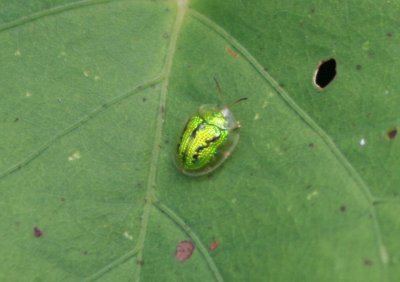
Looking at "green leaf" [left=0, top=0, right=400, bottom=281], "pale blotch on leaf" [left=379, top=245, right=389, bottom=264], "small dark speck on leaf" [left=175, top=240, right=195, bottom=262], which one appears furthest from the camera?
"small dark speck on leaf" [left=175, top=240, right=195, bottom=262]

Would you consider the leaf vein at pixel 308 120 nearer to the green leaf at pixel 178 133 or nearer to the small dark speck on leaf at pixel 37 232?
the green leaf at pixel 178 133

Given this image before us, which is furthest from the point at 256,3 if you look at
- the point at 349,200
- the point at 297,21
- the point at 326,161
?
the point at 349,200

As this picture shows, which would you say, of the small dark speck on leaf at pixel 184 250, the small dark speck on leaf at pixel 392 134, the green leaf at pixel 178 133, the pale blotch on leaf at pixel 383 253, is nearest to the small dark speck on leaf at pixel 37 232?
the green leaf at pixel 178 133

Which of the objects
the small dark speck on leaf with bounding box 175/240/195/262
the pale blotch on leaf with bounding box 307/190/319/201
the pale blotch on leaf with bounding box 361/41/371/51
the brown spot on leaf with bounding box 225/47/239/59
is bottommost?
the small dark speck on leaf with bounding box 175/240/195/262

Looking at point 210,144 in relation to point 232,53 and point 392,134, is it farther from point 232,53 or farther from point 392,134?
point 392,134

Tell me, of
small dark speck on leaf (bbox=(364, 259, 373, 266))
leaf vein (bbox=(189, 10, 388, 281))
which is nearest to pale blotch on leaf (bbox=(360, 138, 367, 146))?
leaf vein (bbox=(189, 10, 388, 281))

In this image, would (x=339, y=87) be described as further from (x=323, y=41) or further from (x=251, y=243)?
(x=251, y=243)

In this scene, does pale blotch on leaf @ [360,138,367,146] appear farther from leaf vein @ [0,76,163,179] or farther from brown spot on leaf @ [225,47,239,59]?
leaf vein @ [0,76,163,179]
